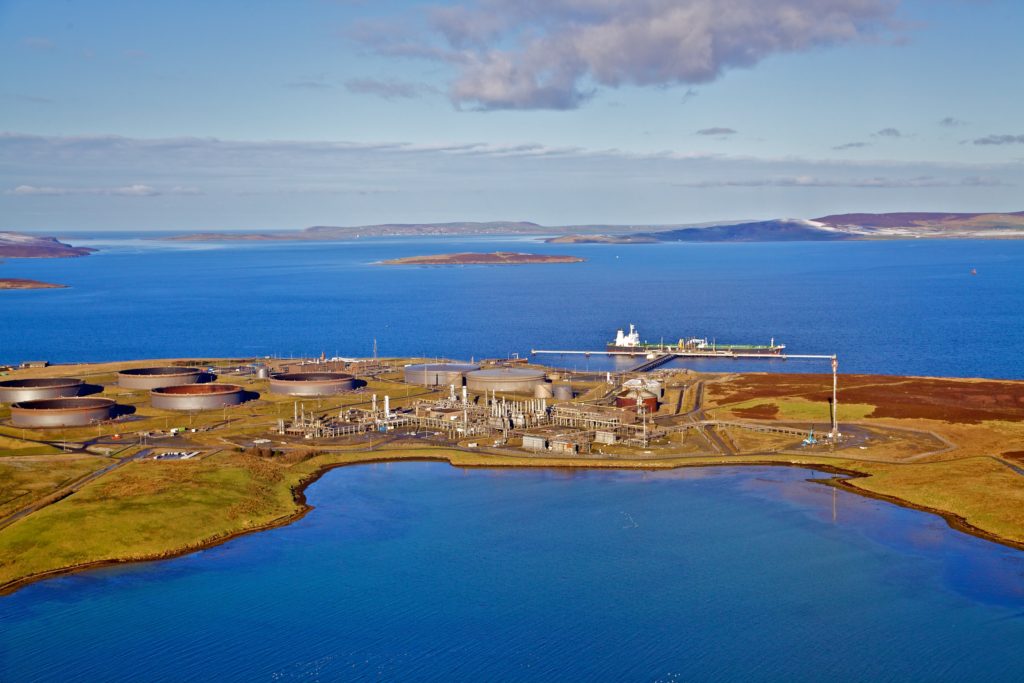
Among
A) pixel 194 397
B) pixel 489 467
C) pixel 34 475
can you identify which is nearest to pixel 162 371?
pixel 194 397

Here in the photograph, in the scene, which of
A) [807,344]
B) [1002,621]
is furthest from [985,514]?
[807,344]

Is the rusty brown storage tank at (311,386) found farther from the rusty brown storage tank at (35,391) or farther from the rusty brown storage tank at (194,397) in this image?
the rusty brown storage tank at (35,391)

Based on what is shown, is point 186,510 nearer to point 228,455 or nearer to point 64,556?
point 64,556

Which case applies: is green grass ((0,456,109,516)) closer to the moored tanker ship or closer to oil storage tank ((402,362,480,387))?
oil storage tank ((402,362,480,387))

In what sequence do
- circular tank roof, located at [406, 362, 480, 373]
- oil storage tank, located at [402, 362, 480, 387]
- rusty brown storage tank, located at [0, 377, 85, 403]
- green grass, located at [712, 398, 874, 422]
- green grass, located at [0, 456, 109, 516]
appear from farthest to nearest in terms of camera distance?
1. circular tank roof, located at [406, 362, 480, 373]
2. oil storage tank, located at [402, 362, 480, 387]
3. rusty brown storage tank, located at [0, 377, 85, 403]
4. green grass, located at [712, 398, 874, 422]
5. green grass, located at [0, 456, 109, 516]

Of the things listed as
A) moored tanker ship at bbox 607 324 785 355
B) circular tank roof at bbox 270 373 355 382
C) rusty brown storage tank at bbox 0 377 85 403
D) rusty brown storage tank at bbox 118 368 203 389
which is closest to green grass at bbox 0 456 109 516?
rusty brown storage tank at bbox 0 377 85 403

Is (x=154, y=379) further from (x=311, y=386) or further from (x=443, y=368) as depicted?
(x=443, y=368)

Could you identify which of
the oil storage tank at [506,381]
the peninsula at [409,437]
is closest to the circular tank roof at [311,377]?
the peninsula at [409,437]

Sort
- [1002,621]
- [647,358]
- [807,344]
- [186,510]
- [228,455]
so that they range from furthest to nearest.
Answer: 1. [807,344]
2. [647,358]
3. [228,455]
4. [186,510]
5. [1002,621]
